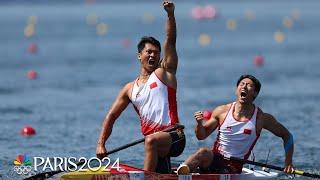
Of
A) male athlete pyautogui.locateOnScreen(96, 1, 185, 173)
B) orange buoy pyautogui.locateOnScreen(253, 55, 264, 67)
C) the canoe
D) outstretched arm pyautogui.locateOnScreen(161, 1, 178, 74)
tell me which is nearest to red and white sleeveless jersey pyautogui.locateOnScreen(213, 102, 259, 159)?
the canoe

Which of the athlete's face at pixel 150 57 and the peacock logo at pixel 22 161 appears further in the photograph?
the peacock logo at pixel 22 161

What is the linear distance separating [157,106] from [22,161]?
4.03 metres

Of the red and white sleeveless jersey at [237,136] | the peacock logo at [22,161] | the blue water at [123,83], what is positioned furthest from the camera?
the blue water at [123,83]

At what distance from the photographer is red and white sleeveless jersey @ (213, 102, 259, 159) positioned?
14.2 metres

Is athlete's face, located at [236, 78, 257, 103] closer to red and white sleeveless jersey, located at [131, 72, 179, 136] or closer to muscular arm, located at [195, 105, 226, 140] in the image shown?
muscular arm, located at [195, 105, 226, 140]

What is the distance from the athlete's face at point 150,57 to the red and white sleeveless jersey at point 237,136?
1.27 m

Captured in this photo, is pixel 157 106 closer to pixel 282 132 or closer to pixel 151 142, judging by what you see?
pixel 151 142

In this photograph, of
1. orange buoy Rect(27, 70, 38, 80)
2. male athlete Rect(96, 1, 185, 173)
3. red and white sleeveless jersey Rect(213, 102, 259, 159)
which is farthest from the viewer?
orange buoy Rect(27, 70, 38, 80)

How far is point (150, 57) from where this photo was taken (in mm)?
13883

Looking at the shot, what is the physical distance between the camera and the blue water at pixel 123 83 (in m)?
19.8

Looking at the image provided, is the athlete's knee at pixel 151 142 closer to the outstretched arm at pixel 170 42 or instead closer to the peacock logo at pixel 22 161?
the outstretched arm at pixel 170 42

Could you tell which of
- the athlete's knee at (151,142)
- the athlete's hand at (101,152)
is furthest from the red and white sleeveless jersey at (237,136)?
the athlete's hand at (101,152)

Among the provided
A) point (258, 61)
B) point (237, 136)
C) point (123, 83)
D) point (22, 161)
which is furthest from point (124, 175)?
point (258, 61)

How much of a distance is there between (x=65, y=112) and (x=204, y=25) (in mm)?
44225
